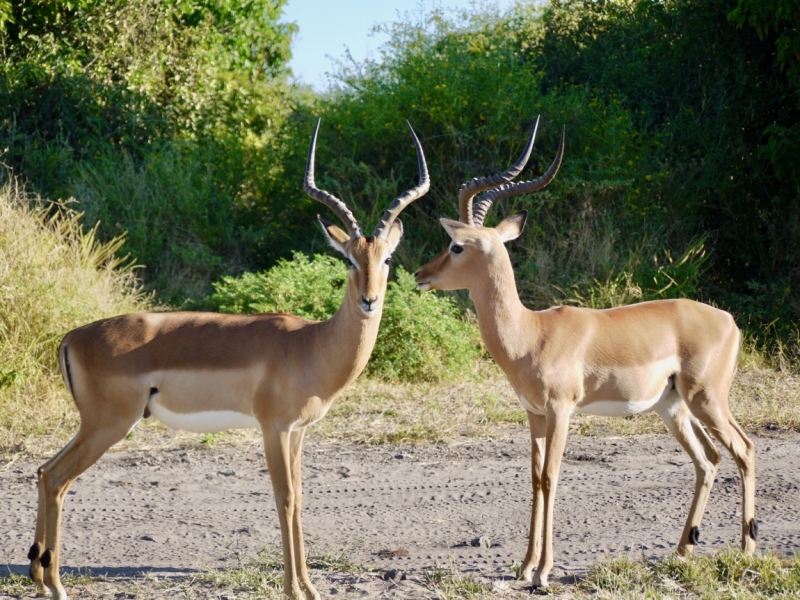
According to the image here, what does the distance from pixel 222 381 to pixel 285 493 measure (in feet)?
1.89

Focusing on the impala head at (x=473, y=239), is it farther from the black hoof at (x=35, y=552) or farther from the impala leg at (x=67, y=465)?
the black hoof at (x=35, y=552)

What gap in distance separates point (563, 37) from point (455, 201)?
499 cm

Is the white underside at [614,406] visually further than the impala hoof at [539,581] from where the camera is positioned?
Yes

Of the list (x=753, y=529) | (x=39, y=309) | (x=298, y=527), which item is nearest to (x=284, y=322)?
(x=298, y=527)

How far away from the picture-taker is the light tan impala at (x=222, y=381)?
418 cm

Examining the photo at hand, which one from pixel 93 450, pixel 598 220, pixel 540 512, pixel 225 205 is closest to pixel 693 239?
pixel 598 220

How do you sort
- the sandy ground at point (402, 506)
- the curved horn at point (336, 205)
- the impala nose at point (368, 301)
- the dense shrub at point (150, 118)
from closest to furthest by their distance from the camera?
the impala nose at point (368, 301), the curved horn at point (336, 205), the sandy ground at point (402, 506), the dense shrub at point (150, 118)

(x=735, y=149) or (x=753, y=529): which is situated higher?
(x=735, y=149)

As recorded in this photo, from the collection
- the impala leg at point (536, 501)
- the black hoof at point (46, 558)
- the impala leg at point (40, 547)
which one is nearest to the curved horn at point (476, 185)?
the impala leg at point (536, 501)

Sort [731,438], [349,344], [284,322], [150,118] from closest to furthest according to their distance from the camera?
[349,344] → [284,322] → [731,438] → [150,118]

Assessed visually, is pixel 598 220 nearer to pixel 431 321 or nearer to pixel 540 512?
pixel 431 321

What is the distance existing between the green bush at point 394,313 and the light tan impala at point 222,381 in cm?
370

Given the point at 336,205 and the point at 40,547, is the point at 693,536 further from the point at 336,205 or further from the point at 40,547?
the point at 40,547

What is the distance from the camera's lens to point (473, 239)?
179 inches
